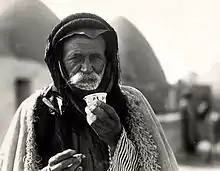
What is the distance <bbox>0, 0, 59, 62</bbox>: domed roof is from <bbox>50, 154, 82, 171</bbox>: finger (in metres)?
0.20

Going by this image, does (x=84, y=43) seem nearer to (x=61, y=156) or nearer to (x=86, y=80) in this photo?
(x=86, y=80)

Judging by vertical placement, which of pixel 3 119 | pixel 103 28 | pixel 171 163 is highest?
pixel 103 28

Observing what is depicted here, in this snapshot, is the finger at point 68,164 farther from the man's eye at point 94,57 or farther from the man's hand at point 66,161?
the man's eye at point 94,57

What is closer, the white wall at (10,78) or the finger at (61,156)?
the finger at (61,156)

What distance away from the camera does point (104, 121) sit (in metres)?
0.63

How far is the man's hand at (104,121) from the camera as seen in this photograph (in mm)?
632

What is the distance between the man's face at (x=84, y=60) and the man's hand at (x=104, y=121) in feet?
0.11

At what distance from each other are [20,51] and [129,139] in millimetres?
265

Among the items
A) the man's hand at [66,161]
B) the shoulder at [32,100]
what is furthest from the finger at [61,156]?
the shoulder at [32,100]

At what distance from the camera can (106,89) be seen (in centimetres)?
66

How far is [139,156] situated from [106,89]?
5.1 inches

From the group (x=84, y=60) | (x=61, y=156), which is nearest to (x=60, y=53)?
(x=84, y=60)

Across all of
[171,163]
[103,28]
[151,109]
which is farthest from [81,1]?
[171,163]

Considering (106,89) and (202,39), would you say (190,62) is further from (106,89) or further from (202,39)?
(106,89)
